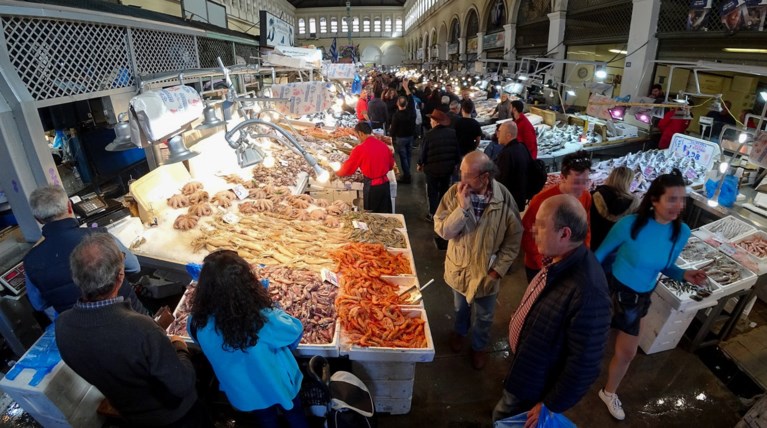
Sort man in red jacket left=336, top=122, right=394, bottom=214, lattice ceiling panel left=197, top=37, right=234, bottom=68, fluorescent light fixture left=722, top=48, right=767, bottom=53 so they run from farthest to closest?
fluorescent light fixture left=722, top=48, right=767, bottom=53
lattice ceiling panel left=197, top=37, right=234, bottom=68
man in red jacket left=336, top=122, right=394, bottom=214

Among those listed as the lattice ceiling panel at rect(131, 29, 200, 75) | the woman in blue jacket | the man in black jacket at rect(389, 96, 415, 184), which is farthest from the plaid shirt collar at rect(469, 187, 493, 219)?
the man in black jacket at rect(389, 96, 415, 184)

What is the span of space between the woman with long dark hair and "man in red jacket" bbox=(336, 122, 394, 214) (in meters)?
3.56

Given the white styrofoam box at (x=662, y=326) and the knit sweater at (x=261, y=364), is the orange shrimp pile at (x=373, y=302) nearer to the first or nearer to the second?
the knit sweater at (x=261, y=364)

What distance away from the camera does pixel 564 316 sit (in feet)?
6.81

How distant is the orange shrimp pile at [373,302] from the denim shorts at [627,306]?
156 cm

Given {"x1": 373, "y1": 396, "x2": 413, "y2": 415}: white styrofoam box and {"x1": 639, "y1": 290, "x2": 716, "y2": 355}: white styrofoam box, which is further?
{"x1": 639, "y1": 290, "x2": 716, "y2": 355}: white styrofoam box

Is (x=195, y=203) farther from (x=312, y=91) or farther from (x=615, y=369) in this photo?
(x=615, y=369)

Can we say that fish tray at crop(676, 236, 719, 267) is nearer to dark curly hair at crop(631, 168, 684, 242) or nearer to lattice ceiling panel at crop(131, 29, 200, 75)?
dark curly hair at crop(631, 168, 684, 242)

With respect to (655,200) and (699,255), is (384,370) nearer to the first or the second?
(655,200)

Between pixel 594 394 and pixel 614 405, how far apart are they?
23cm

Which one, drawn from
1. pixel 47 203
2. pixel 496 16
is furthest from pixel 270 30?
pixel 496 16

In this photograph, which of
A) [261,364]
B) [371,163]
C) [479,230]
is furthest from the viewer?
[371,163]

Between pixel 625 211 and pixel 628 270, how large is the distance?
34.4 inches

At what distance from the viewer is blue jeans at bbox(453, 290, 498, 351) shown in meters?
3.64
